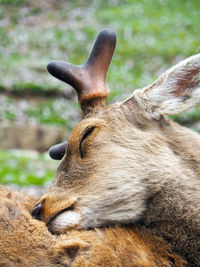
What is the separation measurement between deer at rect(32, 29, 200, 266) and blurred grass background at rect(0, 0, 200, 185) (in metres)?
14.8

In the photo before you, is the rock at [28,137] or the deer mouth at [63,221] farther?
the rock at [28,137]

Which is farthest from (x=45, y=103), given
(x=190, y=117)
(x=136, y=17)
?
(x=136, y=17)

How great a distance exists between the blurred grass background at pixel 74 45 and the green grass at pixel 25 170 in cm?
672

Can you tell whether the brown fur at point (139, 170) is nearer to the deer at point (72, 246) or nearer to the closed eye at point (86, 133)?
the closed eye at point (86, 133)

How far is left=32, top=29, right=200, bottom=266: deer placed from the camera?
3.51 metres

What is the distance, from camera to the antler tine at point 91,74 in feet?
14.4

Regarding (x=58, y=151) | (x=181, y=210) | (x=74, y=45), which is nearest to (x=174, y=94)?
(x=181, y=210)

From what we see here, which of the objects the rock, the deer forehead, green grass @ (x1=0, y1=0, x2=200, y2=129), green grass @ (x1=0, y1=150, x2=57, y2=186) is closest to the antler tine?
the deer forehead

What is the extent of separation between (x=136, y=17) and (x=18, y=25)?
8.37 m

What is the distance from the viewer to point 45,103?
2280 centimetres

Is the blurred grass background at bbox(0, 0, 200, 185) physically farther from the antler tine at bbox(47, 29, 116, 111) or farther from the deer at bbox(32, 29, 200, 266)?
the deer at bbox(32, 29, 200, 266)

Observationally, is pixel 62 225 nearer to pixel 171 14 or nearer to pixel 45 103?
pixel 45 103

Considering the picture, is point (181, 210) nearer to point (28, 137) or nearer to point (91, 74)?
point (91, 74)

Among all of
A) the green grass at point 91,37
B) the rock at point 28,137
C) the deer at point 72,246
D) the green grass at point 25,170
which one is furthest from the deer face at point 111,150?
the green grass at point 91,37
